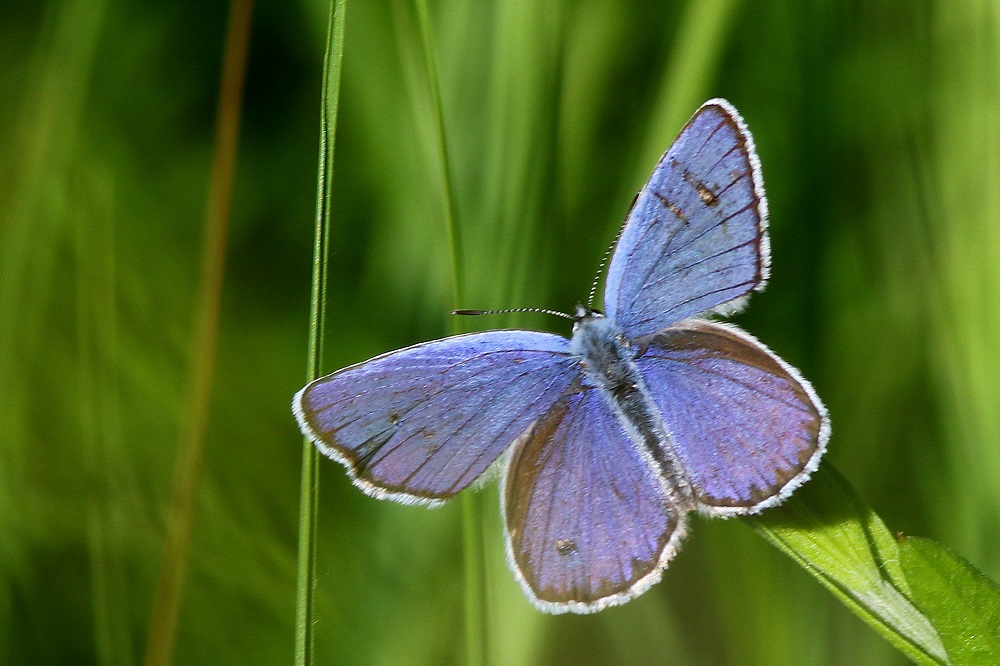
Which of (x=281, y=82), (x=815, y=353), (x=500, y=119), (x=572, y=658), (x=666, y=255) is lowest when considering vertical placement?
(x=572, y=658)

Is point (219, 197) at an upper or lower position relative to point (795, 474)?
upper

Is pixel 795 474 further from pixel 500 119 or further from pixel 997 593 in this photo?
pixel 500 119

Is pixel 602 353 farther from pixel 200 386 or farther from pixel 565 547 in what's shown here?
pixel 200 386

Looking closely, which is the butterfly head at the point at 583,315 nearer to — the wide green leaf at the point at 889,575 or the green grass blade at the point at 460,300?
the green grass blade at the point at 460,300

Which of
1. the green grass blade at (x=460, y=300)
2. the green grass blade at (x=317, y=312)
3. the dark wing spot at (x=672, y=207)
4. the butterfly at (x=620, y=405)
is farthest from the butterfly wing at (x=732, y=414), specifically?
the green grass blade at (x=317, y=312)

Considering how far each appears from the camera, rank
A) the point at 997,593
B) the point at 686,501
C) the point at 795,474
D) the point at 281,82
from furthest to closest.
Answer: the point at 281,82, the point at 686,501, the point at 795,474, the point at 997,593

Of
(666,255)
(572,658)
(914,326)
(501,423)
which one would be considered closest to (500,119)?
(666,255)

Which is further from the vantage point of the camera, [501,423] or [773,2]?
[773,2]
